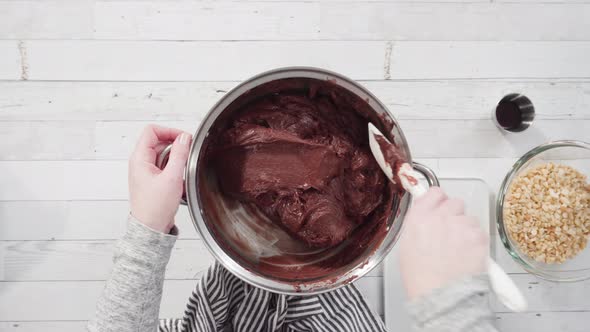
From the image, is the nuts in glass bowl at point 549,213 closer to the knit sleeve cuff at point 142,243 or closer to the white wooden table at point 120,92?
the white wooden table at point 120,92

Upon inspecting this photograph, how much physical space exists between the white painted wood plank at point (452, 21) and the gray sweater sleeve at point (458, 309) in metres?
0.77

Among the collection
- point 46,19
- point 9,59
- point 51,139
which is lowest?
point 51,139

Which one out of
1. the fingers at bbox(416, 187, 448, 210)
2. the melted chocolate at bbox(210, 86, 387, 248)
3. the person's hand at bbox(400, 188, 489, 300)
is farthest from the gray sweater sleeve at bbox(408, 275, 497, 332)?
the melted chocolate at bbox(210, 86, 387, 248)

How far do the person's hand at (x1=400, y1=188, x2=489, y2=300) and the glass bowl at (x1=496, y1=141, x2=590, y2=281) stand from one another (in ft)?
1.65

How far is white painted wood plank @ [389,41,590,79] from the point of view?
3.84ft

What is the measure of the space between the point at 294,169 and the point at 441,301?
1.20 feet

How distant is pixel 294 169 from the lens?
2.75 feet

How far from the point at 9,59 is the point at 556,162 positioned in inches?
59.8

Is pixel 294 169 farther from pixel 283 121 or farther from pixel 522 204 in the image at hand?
pixel 522 204

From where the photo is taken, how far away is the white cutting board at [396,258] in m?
1.13

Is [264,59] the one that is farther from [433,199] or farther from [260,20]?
[433,199]

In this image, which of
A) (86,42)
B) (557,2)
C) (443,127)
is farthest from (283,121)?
(557,2)

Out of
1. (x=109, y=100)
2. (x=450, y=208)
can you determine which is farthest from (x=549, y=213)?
(x=109, y=100)

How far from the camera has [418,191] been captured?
69 centimetres
